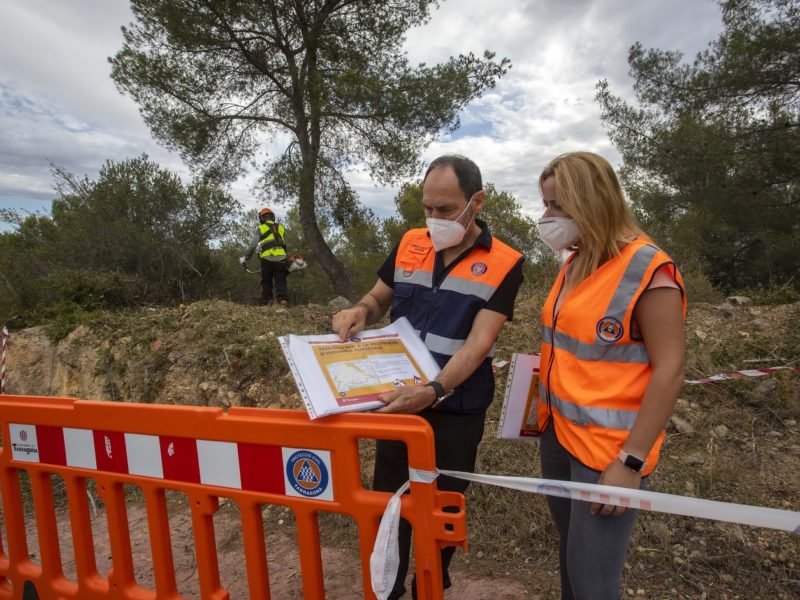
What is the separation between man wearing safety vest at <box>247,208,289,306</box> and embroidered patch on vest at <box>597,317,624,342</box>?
824cm

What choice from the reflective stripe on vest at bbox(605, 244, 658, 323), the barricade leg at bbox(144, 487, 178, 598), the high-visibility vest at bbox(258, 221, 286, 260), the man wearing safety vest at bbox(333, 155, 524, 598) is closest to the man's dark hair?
the man wearing safety vest at bbox(333, 155, 524, 598)

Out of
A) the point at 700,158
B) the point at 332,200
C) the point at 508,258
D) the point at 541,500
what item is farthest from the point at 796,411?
the point at 332,200

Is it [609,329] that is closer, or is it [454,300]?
[609,329]

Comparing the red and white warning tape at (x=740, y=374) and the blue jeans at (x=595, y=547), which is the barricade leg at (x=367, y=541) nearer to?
the blue jeans at (x=595, y=547)

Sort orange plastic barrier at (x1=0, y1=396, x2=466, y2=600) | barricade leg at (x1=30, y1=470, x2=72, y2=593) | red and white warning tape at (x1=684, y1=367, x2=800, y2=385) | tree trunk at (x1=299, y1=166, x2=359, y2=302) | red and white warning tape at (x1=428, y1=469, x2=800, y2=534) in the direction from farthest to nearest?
tree trunk at (x1=299, y1=166, x2=359, y2=302)
red and white warning tape at (x1=684, y1=367, x2=800, y2=385)
barricade leg at (x1=30, y1=470, x2=72, y2=593)
orange plastic barrier at (x1=0, y1=396, x2=466, y2=600)
red and white warning tape at (x1=428, y1=469, x2=800, y2=534)

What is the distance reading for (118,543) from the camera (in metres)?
1.99

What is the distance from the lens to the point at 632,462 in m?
1.38

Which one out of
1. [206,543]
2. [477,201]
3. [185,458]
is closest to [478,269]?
[477,201]

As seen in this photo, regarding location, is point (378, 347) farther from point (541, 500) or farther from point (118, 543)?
point (541, 500)

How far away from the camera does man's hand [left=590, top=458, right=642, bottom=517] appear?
1394mm

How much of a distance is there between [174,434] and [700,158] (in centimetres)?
1070

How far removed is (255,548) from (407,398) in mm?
803

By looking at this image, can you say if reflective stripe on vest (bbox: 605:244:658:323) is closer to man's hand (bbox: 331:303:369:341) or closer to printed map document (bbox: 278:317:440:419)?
printed map document (bbox: 278:317:440:419)

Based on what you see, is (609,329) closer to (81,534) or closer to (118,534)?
(118,534)
